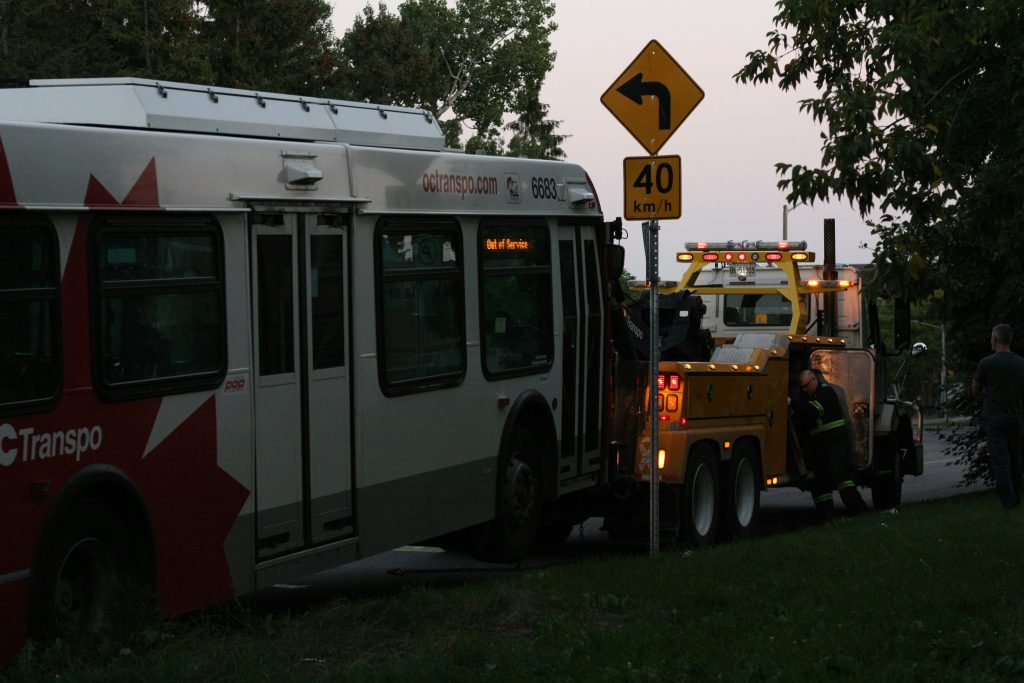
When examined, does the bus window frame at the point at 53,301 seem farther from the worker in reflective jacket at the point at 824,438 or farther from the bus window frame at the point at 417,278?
the worker in reflective jacket at the point at 824,438

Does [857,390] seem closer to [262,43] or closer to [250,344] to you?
[250,344]

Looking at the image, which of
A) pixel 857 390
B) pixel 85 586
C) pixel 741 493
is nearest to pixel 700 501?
pixel 741 493

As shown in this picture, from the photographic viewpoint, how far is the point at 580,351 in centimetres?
1356

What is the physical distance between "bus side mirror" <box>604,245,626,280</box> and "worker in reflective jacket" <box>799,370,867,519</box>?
3.08 metres

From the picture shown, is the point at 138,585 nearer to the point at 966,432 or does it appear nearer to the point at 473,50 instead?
the point at 966,432

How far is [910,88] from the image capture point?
14.2 meters

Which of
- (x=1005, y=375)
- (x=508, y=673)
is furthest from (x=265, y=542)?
(x=1005, y=375)

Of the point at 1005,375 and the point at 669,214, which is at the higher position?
the point at 669,214

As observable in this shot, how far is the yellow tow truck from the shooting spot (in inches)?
548

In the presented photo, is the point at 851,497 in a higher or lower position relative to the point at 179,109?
lower

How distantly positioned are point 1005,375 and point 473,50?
39.7 metres

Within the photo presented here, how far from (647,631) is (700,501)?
19.6 feet

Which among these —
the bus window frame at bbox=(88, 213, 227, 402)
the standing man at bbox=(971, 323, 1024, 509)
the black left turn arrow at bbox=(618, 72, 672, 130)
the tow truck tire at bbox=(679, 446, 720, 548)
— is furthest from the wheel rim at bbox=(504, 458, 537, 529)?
the standing man at bbox=(971, 323, 1024, 509)

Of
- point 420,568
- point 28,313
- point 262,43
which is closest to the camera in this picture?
point 28,313
